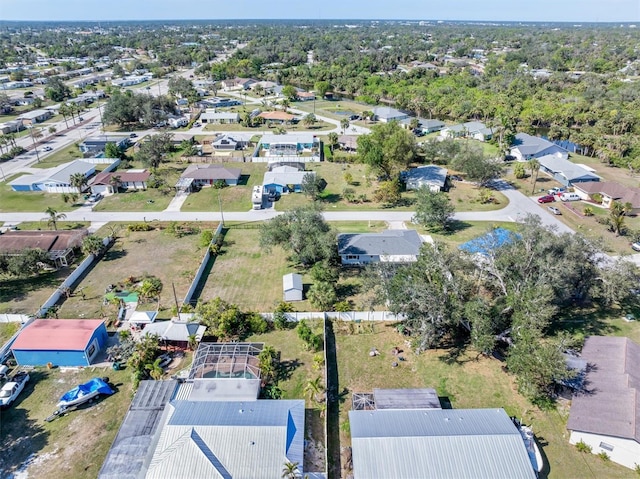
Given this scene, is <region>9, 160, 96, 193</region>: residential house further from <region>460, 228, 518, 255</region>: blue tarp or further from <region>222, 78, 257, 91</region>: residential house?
<region>222, 78, 257, 91</region>: residential house

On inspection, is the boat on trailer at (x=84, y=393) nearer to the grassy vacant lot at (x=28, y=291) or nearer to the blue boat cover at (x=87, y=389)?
the blue boat cover at (x=87, y=389)

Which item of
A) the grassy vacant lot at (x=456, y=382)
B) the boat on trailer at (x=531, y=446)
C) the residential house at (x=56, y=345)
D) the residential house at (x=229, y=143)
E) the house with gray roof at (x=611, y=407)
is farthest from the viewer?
the residential house at (x=229, y=143)

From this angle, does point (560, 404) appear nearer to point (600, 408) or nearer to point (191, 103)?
point (600, 408)

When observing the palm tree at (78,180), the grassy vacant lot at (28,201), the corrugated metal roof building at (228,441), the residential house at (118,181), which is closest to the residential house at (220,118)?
the residential house at (118,181)

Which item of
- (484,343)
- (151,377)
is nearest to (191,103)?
(151,377)

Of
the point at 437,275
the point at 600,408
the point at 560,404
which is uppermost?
the point at 437,275

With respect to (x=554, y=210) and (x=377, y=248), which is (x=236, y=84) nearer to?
(x=554, y=210)

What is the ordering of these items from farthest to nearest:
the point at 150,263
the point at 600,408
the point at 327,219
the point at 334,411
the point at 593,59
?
the point at 593,59 → the point at 327,219 → the point at 150,263 → the point at 334,411 → the point at 600,408
